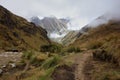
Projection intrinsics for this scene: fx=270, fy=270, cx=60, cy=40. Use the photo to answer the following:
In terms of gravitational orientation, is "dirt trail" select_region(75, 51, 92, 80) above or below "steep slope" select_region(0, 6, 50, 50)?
below

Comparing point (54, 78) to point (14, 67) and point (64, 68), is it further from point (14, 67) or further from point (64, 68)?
point (14, 67)

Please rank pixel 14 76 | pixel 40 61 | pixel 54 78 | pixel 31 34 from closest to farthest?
pixel 54 78
pixel 14 76
pixel 40 61
pixel 31 34

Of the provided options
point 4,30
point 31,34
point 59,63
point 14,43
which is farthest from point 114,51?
point 31,34

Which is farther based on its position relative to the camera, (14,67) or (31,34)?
(31,34)

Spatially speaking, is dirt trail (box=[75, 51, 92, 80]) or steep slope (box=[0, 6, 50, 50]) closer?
dirt trail (box=[75, 51, 92, 80])

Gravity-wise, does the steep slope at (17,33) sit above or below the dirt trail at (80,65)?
above

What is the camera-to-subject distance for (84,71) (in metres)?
16.5

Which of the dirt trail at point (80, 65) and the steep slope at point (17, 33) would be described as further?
the steep slope at point (17, 33)

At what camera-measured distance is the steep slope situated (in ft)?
372

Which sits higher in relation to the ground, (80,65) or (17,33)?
(17,33)

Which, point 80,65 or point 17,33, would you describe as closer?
point 80,65

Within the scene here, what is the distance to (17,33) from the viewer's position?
133 meters

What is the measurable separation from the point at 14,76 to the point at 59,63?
3.52m

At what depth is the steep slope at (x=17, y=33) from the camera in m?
113
